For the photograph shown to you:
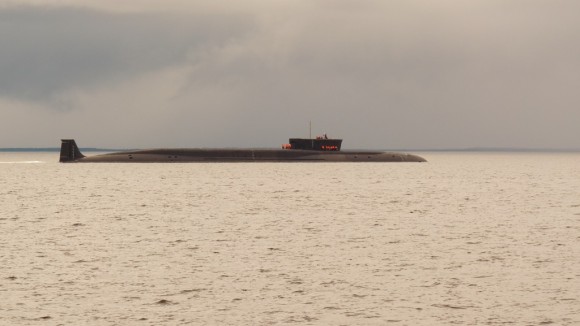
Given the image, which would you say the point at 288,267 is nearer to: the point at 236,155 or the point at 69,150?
the point at 69,150

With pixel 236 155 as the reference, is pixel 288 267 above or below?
below

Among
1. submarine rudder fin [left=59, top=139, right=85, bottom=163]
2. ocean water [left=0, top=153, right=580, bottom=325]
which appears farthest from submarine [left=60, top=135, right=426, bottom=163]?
ocean water [left=0, top=153, right=580, bottom=325]

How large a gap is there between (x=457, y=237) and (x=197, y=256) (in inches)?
404

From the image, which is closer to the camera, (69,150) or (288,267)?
(288,267)

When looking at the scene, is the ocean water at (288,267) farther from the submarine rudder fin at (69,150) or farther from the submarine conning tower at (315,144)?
the submarine rudder fin at (69,150)

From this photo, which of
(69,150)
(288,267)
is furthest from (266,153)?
(288,267)

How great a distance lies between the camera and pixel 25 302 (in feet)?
51.7

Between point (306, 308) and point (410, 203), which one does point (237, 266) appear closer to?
point (306, 308)

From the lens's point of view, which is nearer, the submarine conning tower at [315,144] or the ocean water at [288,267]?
the ocean water at [288,267]

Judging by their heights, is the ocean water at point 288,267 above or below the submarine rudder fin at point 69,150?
below

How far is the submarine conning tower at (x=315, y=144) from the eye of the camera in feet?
325

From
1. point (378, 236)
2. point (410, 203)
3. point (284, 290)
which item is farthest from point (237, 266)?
point (410, 203)

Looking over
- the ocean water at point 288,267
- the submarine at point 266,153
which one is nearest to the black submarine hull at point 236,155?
the submarine at point 266,153

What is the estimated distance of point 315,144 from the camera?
327 ft
